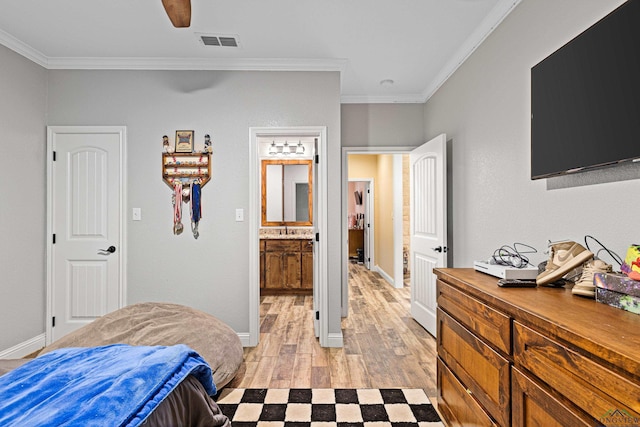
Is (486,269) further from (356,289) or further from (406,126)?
(356,289)

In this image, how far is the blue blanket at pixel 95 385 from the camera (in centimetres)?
93

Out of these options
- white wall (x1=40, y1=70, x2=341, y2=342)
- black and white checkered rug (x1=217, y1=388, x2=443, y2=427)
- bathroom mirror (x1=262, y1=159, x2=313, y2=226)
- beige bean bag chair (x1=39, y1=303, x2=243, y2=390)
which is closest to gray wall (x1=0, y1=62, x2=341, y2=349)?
white wall (x1=40, y1=70, x2=341, y2=342)

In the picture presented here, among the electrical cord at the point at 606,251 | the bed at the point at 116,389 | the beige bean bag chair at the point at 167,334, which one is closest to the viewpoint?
the bed at the point at 116,389

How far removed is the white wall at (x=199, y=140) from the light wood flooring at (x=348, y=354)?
0.34m

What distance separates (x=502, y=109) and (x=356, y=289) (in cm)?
404

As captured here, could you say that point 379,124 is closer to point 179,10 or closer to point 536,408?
point 179,10

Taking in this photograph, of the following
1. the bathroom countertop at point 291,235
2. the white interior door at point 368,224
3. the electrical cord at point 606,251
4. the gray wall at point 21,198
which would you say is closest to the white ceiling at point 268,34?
the gray wall at point 21,198

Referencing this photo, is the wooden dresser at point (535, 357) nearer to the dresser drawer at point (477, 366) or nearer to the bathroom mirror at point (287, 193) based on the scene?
the dresser drawer at point (477, 366)

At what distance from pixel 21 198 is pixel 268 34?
100 inches

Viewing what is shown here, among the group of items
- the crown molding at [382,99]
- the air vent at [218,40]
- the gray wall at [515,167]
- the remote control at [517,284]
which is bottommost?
the remote control at [517,284]

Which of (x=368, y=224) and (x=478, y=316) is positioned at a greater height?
(x=368, y=224)

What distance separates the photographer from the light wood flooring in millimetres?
2582

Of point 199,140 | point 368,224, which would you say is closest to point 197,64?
point 199,140

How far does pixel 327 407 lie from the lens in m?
2.21
